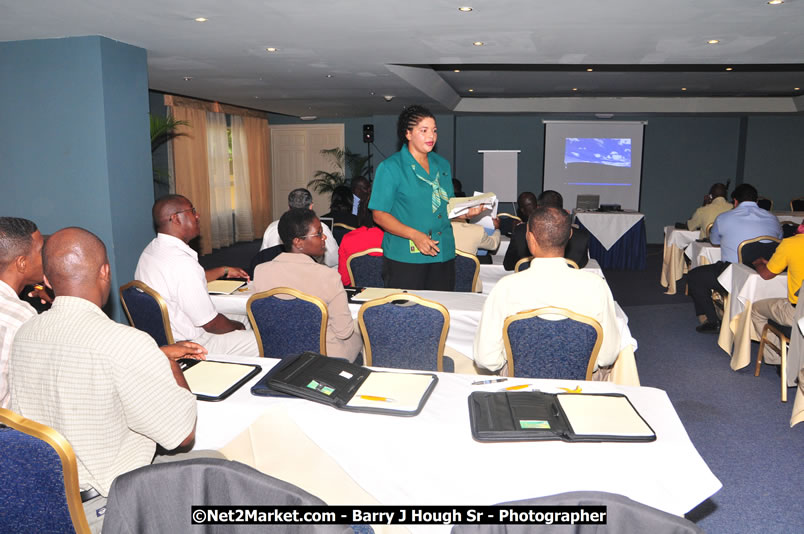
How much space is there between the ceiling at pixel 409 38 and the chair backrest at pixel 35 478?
2.92 m

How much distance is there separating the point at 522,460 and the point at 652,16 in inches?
133

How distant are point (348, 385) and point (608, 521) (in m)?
1.04

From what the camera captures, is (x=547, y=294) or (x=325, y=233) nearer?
(x=547, y=294)

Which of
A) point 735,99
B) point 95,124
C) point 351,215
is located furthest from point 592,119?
point 95,124

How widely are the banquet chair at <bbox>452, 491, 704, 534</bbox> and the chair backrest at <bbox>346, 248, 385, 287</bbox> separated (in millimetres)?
3313

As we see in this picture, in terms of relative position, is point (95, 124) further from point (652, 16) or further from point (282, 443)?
point (652, 16)

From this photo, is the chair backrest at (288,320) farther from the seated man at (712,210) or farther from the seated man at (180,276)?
the seated man at (712,210)

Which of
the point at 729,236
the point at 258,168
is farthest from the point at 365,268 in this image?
the point at 258,168

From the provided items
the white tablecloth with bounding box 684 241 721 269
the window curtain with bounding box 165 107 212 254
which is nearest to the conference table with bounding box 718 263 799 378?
the white tablecloth with bounding box 684 241 721 269

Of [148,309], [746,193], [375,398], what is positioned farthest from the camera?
[746,193]

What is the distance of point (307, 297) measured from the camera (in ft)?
9.51

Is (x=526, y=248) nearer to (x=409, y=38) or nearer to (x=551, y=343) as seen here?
(x=409, y=38)

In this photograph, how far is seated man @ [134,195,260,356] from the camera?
319 cm

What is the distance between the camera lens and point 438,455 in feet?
5.80
